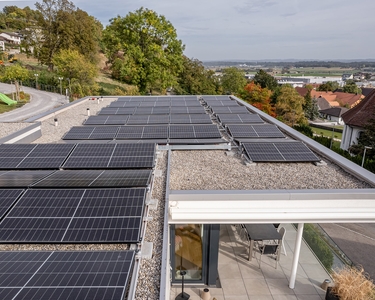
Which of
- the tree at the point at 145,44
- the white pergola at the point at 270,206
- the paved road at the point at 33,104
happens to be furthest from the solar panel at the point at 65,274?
the tree at the point at 145,44

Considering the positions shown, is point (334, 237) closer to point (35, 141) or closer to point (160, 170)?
point (160, 170)

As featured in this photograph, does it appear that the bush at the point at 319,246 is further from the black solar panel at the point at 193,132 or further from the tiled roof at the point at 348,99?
the tiled roof at the point at 348,99

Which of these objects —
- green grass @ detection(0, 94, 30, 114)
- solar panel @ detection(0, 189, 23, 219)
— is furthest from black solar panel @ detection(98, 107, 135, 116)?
green grass @ detection(0, 94, 30, 114)

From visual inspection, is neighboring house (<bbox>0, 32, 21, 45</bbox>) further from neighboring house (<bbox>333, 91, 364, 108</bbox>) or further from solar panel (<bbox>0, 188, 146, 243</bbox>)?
neighboring house (<bbox>333, 91, 364, 108</bbox>)

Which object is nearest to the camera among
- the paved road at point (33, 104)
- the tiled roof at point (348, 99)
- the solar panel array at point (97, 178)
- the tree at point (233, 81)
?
the solar panel array at point (97, 178)

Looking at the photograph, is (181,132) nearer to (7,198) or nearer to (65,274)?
(7,198)

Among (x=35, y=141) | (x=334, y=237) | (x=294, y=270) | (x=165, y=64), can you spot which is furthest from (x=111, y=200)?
(x=165, y=64)

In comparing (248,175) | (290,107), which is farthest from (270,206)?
(290,107)
